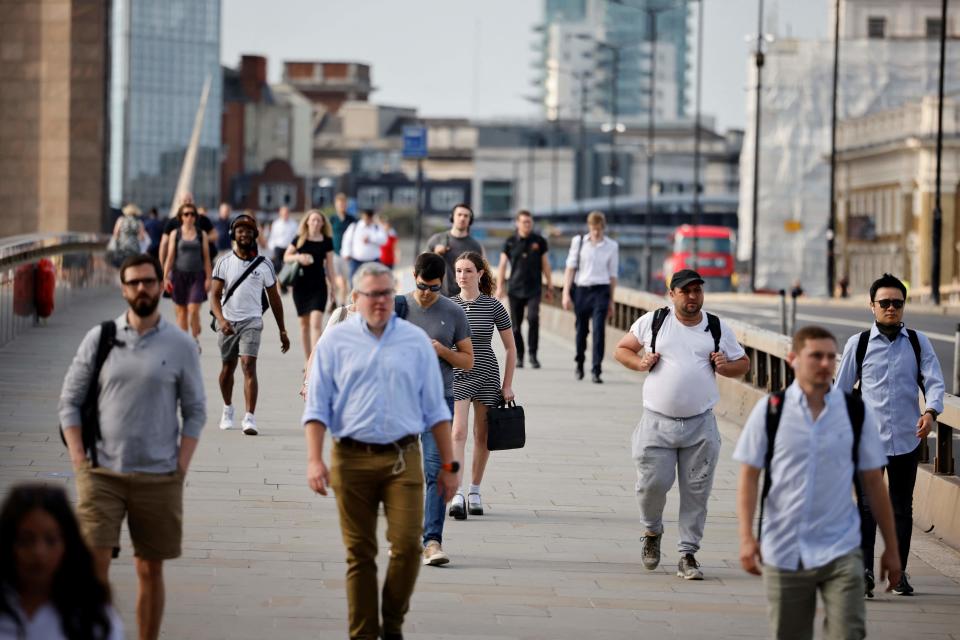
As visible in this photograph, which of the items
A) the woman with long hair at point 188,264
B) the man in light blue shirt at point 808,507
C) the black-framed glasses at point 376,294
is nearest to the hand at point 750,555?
the man in light blue shirt at point 808,507

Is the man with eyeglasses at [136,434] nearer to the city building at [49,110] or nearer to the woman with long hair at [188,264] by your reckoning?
the woman with long hair at [188,264]

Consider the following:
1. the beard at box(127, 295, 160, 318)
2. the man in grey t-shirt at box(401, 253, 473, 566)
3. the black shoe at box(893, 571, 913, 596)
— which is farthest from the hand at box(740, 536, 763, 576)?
the man in grey t-shirt at box(401, 253, 473, 566)

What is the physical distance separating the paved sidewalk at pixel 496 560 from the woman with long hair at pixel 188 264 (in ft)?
→ 10.4

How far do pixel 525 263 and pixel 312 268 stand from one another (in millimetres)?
3844

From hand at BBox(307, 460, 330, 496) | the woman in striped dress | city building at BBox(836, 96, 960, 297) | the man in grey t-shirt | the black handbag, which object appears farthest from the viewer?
city building at BBox(836, 96, 960, 297)

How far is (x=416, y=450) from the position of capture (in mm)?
8164

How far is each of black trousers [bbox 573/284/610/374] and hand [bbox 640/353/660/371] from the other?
36.7ft

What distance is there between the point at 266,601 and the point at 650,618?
1788 millimetres

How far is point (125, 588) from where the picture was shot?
9375 mm

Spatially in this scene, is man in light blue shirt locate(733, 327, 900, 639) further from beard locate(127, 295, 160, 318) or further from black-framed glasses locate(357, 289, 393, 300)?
beard locate(127, 295, 160, 318)

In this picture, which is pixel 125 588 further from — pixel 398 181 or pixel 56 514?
pixel 398 181

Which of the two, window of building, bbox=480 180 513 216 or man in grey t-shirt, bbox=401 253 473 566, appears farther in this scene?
window of building, bbox=480 180 513 216

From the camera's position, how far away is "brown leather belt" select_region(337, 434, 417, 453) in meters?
8.04

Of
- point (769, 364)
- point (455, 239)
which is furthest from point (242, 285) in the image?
point (769, 364)
